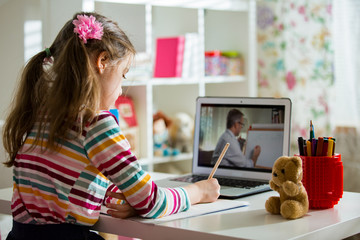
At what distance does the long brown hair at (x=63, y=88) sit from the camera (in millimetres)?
1202

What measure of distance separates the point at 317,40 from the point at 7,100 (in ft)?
6.29

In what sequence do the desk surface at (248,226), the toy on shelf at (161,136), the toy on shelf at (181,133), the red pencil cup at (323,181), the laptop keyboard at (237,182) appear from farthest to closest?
the toy on shelf at (181,133) < the toy on shelf at (161,136) < the laptop keyboard at (237,182) < the red pencil cup at (323,181) < the desk surface at (248,226)

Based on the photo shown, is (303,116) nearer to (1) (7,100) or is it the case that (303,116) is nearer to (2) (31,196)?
(1) (7,100)

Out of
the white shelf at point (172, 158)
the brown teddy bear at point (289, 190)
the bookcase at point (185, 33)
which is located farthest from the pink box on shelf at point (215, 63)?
the brown teddy bear at point (289, 190)

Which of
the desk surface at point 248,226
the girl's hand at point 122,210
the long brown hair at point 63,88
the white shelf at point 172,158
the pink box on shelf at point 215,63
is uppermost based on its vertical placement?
the pink box on shelf at point 215,63

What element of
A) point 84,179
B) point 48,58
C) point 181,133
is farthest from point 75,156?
point 181,133

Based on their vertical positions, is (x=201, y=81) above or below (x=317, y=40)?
below

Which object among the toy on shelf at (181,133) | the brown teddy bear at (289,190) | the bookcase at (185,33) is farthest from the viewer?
the toy on shelf at (181,133)

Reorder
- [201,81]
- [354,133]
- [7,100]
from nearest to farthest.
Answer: [7,100] < [354,133] < [201,81]

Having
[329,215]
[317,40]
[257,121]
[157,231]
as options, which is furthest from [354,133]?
[157,231]

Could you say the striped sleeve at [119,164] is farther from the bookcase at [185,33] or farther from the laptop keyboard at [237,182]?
the bookcase at [185,33]

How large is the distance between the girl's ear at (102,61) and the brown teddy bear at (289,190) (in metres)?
0.47

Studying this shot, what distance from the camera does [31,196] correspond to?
48.8 inches

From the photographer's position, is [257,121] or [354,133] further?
[354,133]
